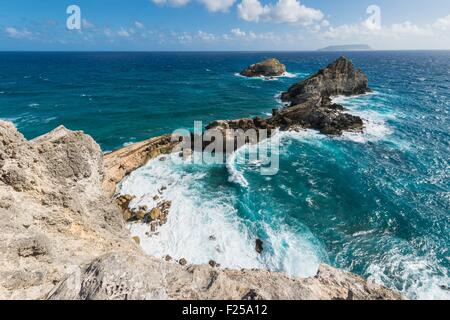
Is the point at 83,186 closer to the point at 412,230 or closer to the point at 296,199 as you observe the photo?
the point at 296,199

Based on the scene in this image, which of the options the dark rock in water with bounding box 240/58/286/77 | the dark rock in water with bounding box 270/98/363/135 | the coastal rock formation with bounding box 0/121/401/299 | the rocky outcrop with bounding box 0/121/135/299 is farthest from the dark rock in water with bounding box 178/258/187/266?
the dark rock in water with bounding box 240/58/286/77

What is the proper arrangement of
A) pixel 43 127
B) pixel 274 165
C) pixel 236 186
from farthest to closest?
pixel 43 127 → pixel 274 165 → pixel 236 186

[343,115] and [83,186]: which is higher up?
[343,115]

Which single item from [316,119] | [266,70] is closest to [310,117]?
[316,119]

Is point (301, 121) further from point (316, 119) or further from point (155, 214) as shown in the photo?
point (155, 214)

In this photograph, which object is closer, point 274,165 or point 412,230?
point 412,230

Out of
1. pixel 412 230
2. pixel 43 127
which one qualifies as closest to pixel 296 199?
pixel 412 230
